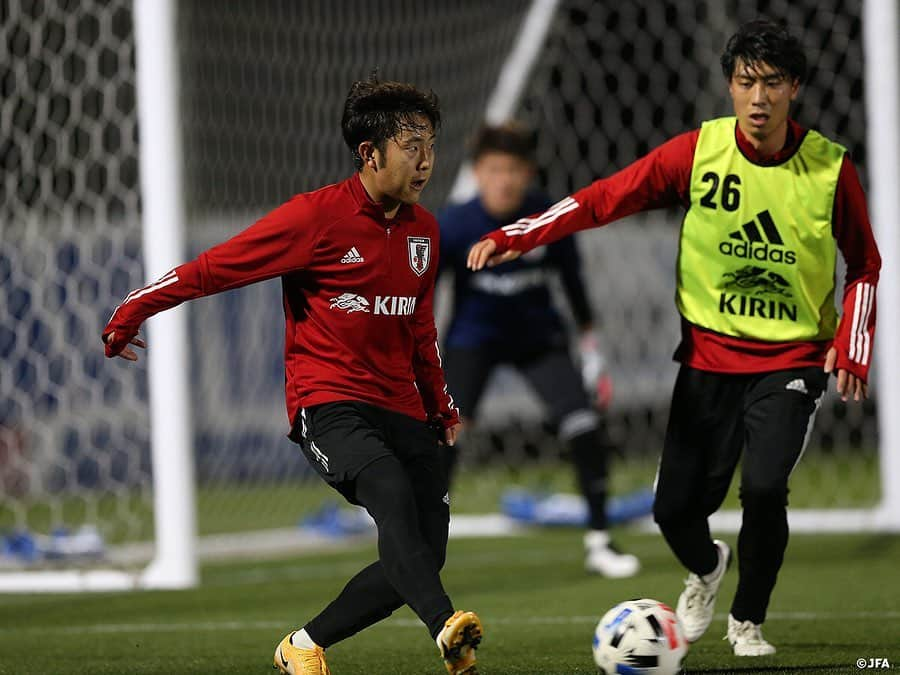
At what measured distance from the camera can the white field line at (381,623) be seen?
236 inches

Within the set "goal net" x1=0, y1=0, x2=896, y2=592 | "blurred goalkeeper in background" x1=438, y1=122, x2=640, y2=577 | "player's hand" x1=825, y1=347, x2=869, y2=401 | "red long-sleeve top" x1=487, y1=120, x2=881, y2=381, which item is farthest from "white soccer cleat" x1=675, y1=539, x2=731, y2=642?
"goal net" x1=0, y1=0, x2=896, y2=592

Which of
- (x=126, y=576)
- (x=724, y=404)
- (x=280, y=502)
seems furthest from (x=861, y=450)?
(x=724, y=404)

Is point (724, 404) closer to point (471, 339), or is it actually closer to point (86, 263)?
point (471, 339)

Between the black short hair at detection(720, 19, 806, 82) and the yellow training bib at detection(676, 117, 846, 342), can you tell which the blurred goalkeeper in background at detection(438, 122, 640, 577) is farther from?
the black short hair at detection(720, 19, 806, 82)

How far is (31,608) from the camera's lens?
23.4ft

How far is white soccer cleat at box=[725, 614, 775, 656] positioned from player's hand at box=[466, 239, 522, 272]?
1408 mm

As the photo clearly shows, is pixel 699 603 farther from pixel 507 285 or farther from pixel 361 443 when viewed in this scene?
pixel 507 285

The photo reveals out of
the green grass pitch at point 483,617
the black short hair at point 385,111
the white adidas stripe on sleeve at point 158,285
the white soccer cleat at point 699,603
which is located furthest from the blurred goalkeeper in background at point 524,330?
the white adidas stripe on sleeve at point 158,285

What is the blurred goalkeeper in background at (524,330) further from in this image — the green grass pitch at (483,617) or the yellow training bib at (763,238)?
the yellow training bib at (763,238)

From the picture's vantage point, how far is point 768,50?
4.79 metres

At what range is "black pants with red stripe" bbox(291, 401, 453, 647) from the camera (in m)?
4.14

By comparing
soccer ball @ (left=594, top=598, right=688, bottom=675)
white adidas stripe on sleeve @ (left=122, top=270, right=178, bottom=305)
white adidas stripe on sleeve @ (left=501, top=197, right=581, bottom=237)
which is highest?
white adidas stripe on sleeve @ (left=501, top=197, right=581, bottom=237)

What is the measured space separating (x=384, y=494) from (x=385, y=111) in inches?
43.9

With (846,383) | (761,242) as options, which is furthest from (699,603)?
(761,242)
